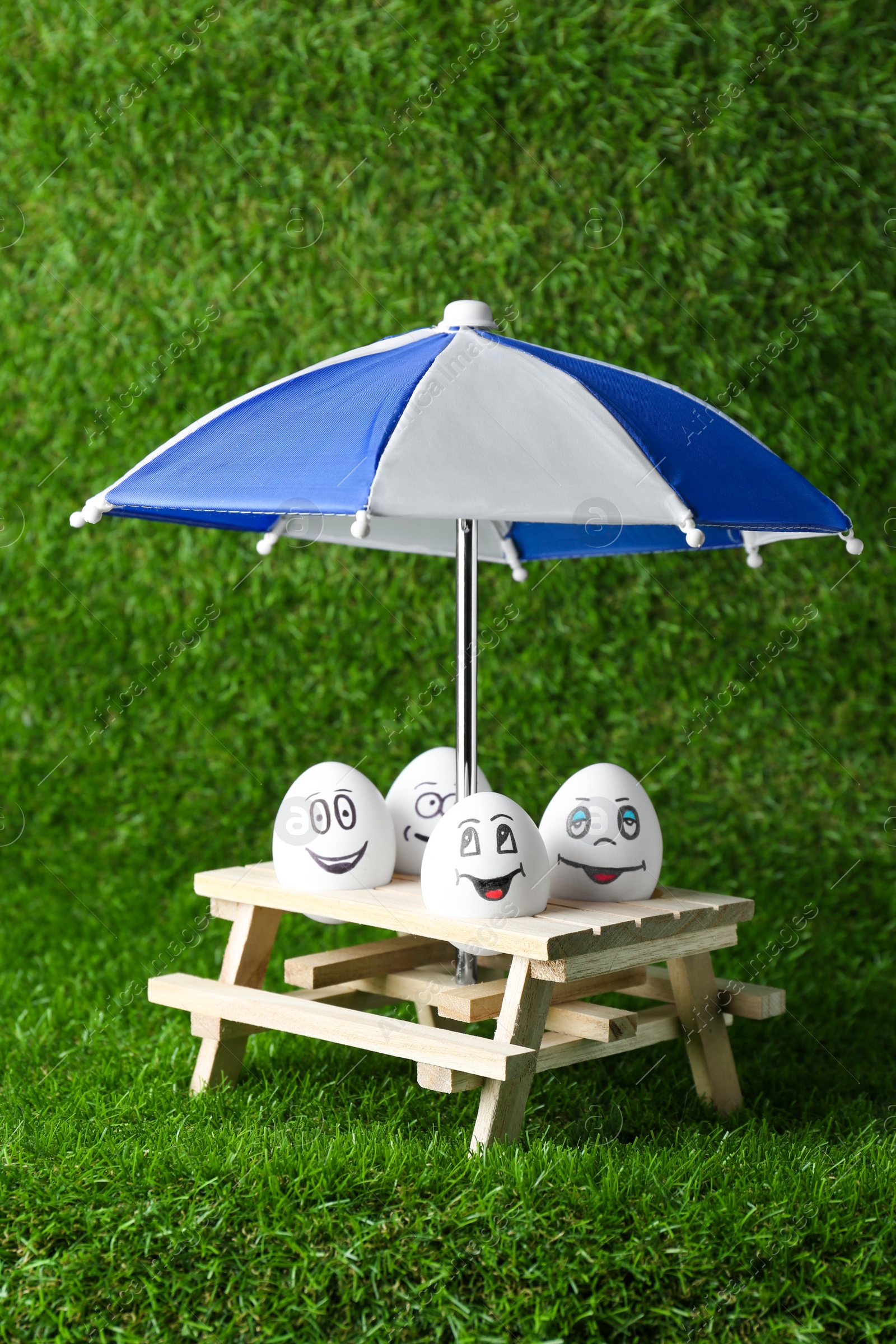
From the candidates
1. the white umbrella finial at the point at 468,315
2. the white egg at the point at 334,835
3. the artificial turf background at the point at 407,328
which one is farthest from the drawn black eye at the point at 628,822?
the artificial turf background at the point at 407,328

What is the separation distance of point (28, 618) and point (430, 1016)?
9.59 ft

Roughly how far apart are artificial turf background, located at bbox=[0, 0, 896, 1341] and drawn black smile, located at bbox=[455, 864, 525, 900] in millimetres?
1757

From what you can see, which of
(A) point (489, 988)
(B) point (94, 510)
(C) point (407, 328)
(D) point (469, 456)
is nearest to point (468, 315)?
(D) point (469, 456)

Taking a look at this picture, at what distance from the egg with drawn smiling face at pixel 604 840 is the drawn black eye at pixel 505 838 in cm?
23

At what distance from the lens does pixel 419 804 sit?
116 inches

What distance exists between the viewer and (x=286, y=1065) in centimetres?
319

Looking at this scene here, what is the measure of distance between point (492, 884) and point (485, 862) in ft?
0.15

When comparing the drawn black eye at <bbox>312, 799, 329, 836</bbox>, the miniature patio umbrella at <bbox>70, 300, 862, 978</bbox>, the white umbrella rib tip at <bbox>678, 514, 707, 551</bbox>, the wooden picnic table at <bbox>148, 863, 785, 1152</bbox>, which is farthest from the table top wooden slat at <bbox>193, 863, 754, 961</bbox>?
the white umbrella rib tip at <bbox>678, 514, 707, 551</bbox>

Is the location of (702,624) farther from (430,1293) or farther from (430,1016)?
(430,1293)

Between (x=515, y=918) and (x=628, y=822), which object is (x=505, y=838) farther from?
(x=628, y=822)

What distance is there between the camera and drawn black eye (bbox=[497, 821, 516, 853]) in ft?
8.20

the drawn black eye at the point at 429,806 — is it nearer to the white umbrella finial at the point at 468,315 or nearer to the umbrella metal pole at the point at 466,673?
the umbrella metal pole at the point at 466,673

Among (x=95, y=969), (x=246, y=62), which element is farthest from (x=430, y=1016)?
(x=246, y=62)

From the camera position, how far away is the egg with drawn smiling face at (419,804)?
294 cm
